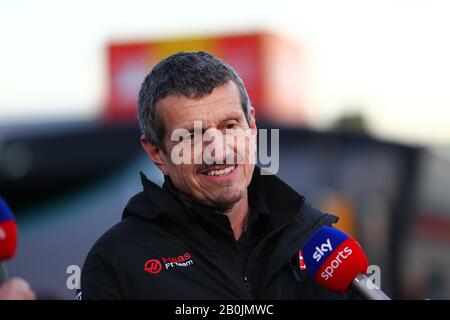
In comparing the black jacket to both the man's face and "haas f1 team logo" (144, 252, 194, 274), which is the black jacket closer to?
"haas f1 team logo" (144, 252, 194, 274)

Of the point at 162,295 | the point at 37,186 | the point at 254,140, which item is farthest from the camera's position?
the point at 37,186

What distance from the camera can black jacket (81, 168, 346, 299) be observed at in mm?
2854

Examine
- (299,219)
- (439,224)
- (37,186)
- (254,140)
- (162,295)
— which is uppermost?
(254,140)

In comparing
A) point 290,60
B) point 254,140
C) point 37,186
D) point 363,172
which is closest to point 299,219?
point 254,140

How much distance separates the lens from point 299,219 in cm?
311

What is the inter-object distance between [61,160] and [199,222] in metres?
14.4

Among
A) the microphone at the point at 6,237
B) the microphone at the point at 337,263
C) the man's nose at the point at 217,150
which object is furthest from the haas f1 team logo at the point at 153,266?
the microphone at the point at 6,237

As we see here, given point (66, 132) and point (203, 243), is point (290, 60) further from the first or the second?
point (203, 243)

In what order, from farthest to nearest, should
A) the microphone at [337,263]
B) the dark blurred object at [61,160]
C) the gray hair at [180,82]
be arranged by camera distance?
1. the dark blurred object at [61,160]
2. the gray hair at [180,82]
3. the microphone at [337,263]

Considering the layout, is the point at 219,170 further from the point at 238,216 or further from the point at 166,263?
the point at 166,263

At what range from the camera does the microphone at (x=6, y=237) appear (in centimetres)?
335

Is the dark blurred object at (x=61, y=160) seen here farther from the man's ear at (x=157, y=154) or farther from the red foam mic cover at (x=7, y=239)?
the man's ear at (x=157, y=154)

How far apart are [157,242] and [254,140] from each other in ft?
1.78
